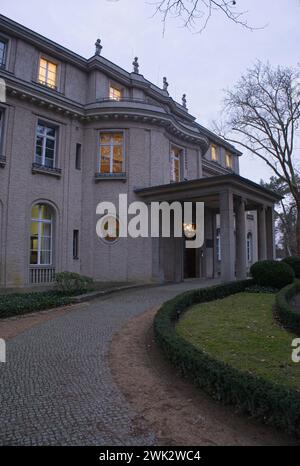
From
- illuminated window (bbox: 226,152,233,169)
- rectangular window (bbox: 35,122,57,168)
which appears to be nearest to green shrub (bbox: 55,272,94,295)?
rectangular window (bbox: 35,122,57,168)

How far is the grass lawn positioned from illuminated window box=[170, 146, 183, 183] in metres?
11.3

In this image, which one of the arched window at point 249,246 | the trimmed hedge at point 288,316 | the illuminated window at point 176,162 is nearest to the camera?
the trimmed hedge at point 288,316

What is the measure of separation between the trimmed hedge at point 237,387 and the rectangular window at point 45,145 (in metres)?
12.7

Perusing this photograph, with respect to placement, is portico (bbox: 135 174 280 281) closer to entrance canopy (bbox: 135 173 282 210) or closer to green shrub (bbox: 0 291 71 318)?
entrance canopy (bbox: 135 173 282 210)

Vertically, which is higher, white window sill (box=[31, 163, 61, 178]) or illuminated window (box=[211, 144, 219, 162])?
illuminated window (box=[211, 144, 219, 162])

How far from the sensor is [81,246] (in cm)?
1753

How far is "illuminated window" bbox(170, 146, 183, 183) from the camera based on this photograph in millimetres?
20544

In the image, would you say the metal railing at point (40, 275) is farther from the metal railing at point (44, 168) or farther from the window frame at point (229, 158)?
the window frame at point (229, 158)

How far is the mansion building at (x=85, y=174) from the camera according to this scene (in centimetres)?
1498

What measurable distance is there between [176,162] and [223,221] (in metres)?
7.35

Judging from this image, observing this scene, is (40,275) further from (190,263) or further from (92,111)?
(190,263)

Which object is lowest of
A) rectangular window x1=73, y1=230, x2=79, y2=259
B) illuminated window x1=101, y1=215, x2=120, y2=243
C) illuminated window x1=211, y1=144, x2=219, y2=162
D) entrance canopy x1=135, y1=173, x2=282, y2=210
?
rectangular window x1=73, y1=230, x2=79, y2=259

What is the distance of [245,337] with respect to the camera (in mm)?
7016

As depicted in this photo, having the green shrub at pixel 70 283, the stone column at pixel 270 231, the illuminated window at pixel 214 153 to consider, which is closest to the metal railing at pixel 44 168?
the green shrub at pixel 70 283
